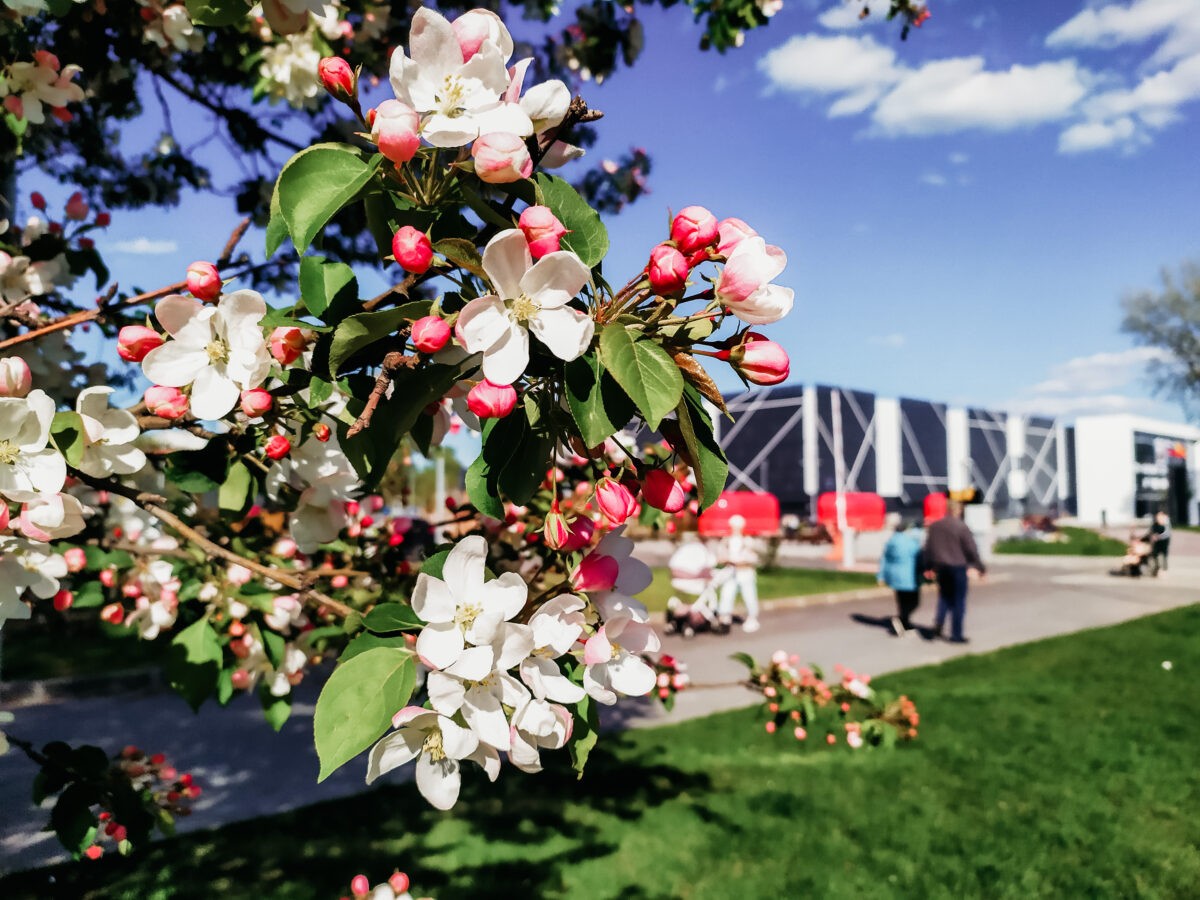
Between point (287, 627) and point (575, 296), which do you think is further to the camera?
point (287, 627)

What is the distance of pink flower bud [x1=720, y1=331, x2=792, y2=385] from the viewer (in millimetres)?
1088

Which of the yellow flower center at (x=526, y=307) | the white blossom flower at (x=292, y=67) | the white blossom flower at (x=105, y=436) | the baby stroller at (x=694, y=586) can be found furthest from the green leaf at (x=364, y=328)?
the baby stroller at (x=694, y=586)

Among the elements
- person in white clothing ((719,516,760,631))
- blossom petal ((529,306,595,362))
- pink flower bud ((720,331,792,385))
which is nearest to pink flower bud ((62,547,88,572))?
blossom petal ((529,306,595,362))

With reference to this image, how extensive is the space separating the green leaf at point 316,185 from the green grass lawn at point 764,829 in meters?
3.57

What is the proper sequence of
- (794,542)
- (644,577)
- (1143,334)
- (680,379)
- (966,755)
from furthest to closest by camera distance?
(1143,334)
(794,542)
(966,755)
(644,577)
(680,379)

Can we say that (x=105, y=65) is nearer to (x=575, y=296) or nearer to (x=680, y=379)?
(x=575, y=296)

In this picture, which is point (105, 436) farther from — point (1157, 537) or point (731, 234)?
point (1157, 537)

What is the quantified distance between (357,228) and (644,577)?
436 centimetres

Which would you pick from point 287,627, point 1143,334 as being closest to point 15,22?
point 287,627

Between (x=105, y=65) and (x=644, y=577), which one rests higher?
(x=105, y=65)

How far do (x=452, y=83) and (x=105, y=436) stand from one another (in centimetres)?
98

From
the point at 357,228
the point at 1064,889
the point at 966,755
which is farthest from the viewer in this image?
the point at 966,755

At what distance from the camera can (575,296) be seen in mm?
1066

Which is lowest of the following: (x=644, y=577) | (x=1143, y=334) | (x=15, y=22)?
(x=644, y=577)
